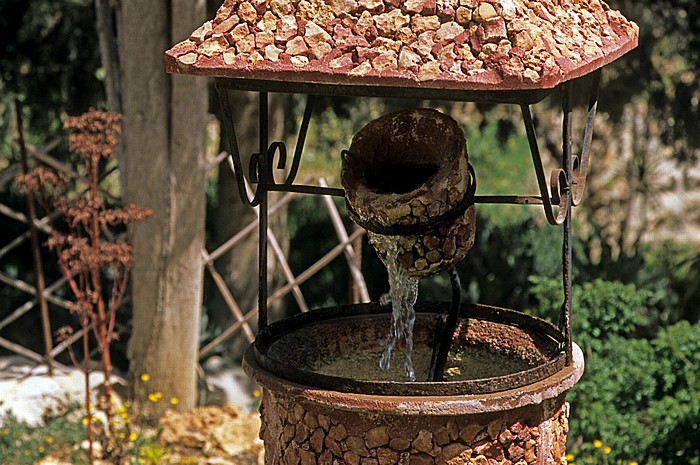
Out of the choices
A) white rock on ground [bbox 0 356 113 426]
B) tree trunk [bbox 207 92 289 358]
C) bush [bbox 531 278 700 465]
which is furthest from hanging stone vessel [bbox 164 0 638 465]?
tree trunk [bbox 207 92 289 358]

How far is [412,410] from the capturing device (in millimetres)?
2396

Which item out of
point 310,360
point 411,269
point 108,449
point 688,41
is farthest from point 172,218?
point 688,41

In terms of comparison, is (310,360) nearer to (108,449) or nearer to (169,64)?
(169,64)

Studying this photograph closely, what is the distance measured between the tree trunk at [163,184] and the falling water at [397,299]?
1755 millimetres

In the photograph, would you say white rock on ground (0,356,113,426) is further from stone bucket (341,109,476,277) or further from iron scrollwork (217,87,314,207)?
stone bucket (341,109,476,277)

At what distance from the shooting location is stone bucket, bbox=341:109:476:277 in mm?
2586

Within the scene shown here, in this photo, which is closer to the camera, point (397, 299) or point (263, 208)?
point (397, 299)

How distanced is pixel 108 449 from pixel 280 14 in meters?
2.51

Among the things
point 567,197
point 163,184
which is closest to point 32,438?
point 163,184

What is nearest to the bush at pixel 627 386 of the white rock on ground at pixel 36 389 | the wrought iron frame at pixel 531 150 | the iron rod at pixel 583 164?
the wrought iron frame at pixel 531 150

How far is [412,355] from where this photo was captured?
318 cm

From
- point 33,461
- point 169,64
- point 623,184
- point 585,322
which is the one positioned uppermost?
point 169,64

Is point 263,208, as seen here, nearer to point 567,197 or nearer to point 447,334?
point 447,334

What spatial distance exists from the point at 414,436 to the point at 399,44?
3.16ft
